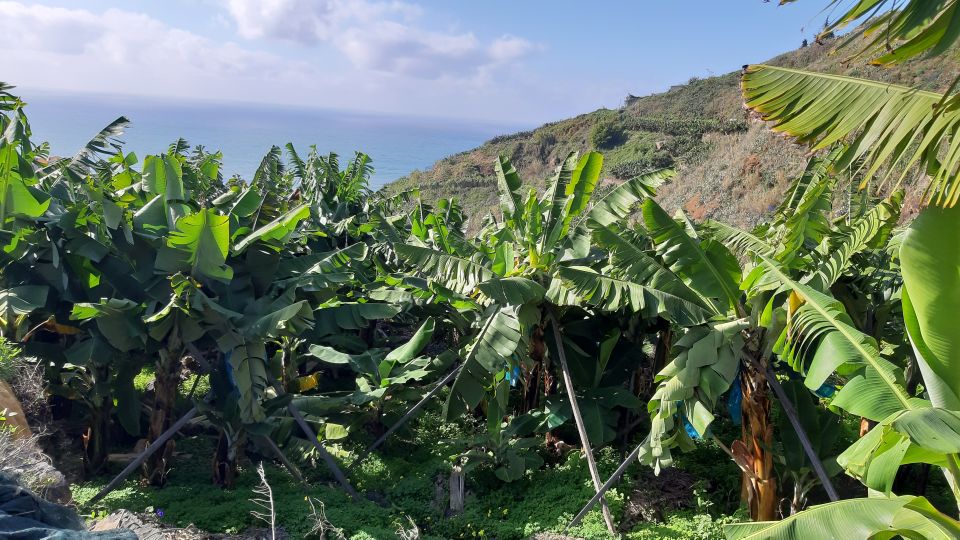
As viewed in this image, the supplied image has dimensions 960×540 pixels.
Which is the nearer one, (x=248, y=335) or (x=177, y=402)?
(x=248, y=335)

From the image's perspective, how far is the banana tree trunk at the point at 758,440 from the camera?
6469 mm

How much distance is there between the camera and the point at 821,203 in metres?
6.27

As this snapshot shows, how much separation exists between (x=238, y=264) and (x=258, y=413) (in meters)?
2.02

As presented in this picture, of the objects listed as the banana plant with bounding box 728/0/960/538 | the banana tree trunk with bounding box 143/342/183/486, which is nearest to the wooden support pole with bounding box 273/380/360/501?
the banana tree trunk with bounding box 143/342/183/486

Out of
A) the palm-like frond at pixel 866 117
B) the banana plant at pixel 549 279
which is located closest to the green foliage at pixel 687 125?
the banana plant at pixel 549 279

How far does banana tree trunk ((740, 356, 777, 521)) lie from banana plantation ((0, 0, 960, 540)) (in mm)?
27

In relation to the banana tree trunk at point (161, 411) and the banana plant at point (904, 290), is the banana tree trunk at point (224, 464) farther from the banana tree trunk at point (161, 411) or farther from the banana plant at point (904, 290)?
the banana plant at point (904, 290)

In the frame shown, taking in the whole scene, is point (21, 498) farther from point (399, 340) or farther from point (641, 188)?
point (399, 340)

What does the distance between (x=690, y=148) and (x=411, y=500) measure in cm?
2853

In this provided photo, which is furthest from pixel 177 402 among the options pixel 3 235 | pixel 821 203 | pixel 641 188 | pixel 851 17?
pixel 851 17

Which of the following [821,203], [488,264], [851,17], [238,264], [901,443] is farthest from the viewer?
[238,264]

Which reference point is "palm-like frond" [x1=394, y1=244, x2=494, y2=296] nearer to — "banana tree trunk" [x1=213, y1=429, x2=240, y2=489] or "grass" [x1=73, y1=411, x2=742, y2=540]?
"grass" [x1=73, y1=411, x2=742, y2=540]

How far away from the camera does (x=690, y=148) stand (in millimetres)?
32781

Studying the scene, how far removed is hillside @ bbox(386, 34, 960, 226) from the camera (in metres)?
21.8
